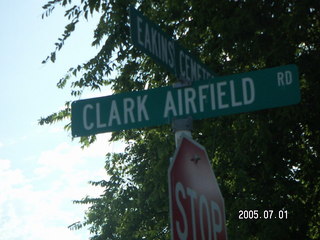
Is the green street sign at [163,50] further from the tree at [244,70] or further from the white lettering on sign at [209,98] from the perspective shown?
the tree at [244,70]

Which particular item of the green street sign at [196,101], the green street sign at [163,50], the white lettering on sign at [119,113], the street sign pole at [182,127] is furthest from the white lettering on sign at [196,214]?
the green street sign at [163,50]

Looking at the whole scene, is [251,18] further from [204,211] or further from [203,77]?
[204,211]

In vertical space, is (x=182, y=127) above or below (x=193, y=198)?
above

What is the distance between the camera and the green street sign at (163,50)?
356 cm

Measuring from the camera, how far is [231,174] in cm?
1090

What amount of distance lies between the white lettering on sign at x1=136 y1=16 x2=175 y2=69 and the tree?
17.1ft

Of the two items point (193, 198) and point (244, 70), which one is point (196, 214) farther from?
point (244, 70)

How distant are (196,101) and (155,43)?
454 mm

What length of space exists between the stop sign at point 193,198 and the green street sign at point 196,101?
0.42 metres

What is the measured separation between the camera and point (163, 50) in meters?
3.76

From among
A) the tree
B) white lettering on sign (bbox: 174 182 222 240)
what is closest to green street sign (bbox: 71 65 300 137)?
white lettering on sign (bbox: 174 182 222 240)

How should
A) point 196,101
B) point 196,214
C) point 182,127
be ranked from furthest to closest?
point 196,101, point 182,127, point 196,214

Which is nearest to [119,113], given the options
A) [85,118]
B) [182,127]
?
[85,118]

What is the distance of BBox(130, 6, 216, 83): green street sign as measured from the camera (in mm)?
3557
